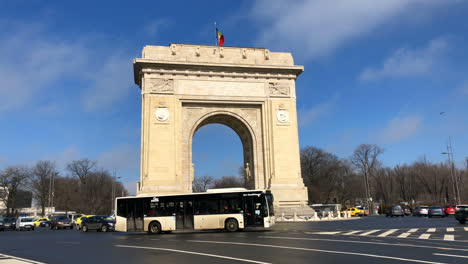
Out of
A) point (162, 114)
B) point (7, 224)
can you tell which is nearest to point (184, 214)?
point (162, 114)

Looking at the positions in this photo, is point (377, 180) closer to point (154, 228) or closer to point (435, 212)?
point (435, 212)

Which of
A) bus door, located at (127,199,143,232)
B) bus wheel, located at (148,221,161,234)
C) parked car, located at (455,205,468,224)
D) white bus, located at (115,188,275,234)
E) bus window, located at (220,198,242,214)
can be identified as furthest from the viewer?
parked car, located at (455,205,468,224)

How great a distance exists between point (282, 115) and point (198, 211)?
15725 millimetres

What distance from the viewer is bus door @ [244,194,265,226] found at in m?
20.2

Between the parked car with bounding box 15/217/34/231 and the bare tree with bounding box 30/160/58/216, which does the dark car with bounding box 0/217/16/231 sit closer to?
the parked car with bounding box 15/217/34/231

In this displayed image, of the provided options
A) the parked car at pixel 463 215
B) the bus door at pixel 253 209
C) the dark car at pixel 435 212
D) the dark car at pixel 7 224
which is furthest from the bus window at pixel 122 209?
the dark car at pixel 435 212

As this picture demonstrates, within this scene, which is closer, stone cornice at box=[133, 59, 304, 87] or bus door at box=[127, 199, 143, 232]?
bus door at box=[127, 199, 143, 232]

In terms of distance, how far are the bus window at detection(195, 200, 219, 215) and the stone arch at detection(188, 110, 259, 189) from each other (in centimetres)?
1173

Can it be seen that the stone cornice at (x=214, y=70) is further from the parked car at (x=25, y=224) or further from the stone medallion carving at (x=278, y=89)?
→ the parked car at (x=25, y=224)

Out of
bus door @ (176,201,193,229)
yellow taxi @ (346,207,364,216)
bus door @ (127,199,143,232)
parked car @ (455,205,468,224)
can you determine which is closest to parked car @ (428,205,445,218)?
yellow taxi @ (346,207,364,216)

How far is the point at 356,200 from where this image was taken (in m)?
88.1

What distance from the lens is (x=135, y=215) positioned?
21234 mm

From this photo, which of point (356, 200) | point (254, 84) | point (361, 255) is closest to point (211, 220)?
point (361, 255)

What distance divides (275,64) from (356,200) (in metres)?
63.6
